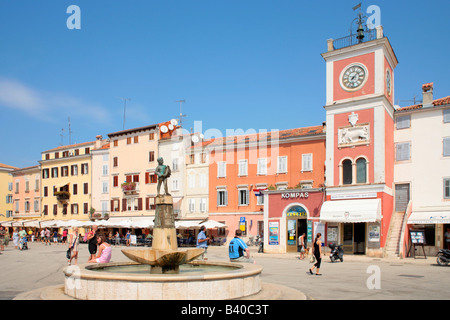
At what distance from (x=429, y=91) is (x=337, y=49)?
7066 millimetres

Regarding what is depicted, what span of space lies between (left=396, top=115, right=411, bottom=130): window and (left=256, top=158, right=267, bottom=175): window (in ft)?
43.1

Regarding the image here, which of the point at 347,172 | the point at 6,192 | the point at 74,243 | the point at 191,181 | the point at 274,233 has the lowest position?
the point at 274,233

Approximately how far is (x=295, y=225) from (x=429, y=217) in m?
8.98

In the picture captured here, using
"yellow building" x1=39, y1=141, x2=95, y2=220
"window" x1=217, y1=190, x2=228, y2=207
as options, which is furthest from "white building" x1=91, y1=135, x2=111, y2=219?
"window" x1=217, y1=190, x2=228, y2=207

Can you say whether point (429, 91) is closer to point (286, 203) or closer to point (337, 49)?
point (337, 49)

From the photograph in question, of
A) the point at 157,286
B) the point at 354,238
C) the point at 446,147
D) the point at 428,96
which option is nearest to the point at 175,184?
the point at 354,238

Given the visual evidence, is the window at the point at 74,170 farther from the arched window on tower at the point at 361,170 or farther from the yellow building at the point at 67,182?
the arched window on tower at the point at 361,170

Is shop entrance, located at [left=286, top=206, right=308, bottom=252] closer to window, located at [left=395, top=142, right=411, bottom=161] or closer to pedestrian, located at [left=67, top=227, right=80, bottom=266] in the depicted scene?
window, located at [left=395, top=142, right=411, bottom=161]

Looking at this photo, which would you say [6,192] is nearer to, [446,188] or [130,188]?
[130,188]

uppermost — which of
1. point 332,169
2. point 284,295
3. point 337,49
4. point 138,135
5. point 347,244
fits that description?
point 337,49

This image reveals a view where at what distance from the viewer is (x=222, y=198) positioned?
148ft

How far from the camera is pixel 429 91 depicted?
3209 cm
